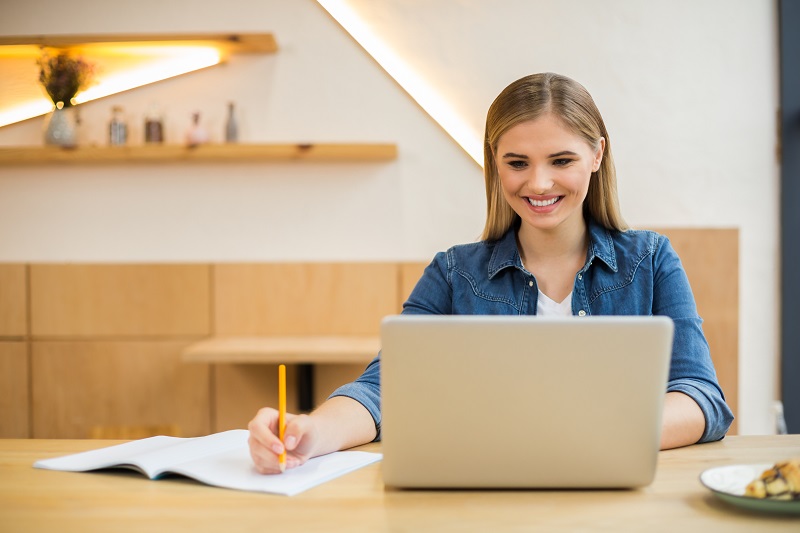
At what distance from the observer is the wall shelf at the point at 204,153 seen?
3311mm

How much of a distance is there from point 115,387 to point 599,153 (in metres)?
2.46

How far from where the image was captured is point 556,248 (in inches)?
69.1

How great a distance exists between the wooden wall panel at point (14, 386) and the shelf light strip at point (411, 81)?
1941 mm

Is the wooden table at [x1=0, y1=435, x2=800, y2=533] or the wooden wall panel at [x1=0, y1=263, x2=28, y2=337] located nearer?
the wooden table at [x1=0, y1=435, x2=800, y2=533]

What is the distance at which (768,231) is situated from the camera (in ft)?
11.2

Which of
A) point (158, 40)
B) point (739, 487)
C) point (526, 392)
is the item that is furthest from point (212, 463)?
point (158, 40)

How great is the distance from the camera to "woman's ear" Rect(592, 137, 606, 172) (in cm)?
174

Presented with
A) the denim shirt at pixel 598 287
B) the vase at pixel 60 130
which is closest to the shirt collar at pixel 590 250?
the denim shirt at pixel 598 287

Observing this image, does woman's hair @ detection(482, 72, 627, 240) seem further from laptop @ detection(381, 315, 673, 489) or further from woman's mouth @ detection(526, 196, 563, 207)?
laptop @ detection(381, 315, 673, 489)

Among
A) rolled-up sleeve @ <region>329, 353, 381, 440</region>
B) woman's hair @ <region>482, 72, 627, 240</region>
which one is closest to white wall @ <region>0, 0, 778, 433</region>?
woman's hair @ <region>482, 72, 627, 240</region>

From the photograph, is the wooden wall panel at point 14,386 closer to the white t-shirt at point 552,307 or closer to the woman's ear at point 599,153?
the white t-shirt at point 552,307

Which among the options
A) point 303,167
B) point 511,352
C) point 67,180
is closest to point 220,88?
point 303,167

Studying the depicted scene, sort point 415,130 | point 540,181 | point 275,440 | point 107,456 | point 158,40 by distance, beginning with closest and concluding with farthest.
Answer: point 275,440 → point 107,456 → point 540,181 → point 158,40 → point 415,130

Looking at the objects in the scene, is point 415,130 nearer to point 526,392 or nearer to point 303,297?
point 303,297
